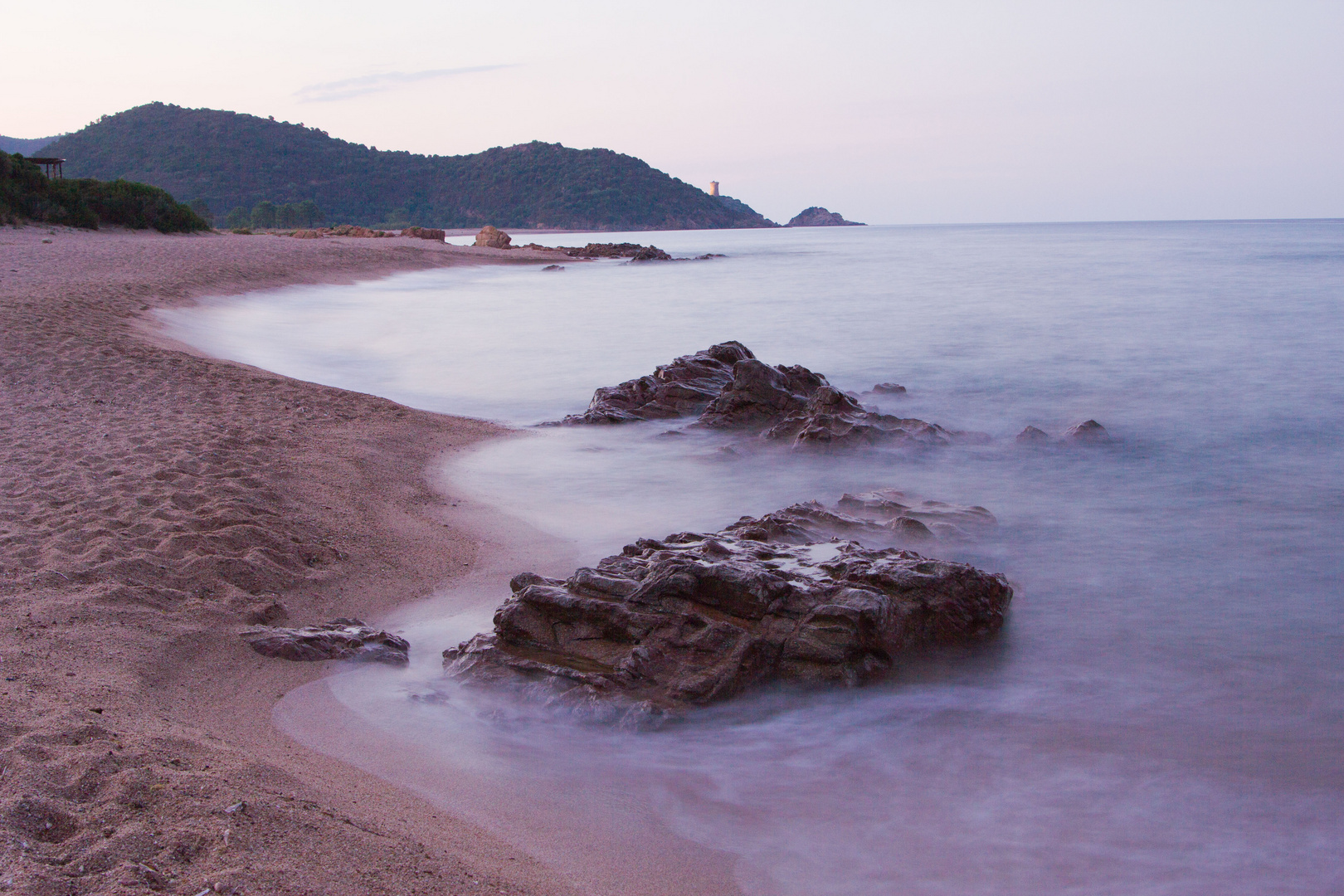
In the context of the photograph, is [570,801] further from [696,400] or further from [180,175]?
[180,175]

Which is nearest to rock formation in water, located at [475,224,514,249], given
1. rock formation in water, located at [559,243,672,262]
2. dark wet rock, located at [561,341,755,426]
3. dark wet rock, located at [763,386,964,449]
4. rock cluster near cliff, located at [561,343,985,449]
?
rock formation in water, located at [559,243,672,262]

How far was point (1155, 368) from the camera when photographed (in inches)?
478

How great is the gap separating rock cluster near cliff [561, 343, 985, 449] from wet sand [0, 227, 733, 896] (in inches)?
60.0

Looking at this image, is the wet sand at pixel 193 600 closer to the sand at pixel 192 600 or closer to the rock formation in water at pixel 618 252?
the sand at pixel 192 600

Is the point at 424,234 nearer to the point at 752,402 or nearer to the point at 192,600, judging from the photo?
the point at 752,402


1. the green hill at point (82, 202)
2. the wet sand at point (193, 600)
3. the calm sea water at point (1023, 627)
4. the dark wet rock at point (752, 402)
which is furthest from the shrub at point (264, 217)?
the dark wet rock at point (752, 402)

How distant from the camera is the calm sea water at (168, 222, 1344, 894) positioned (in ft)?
9.27

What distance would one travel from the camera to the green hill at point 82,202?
75.7 ft

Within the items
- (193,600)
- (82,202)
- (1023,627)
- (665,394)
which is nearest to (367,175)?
(82,202)

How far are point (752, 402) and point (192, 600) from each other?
5.37m

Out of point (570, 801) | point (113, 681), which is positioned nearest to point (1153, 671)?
point (570, 801)

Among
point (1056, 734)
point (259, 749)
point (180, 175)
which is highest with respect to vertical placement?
point (180, 175)

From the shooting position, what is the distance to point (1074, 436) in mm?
8148

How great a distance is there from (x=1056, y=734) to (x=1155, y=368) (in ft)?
33.8
